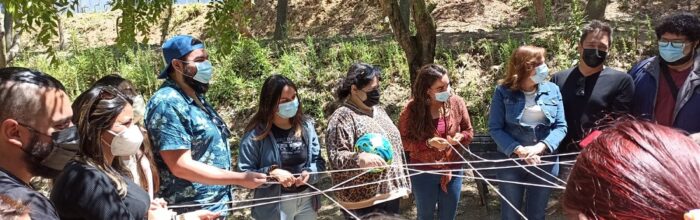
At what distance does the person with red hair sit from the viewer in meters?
0.99

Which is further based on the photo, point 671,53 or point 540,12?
point 540,12

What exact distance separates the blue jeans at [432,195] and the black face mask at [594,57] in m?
1.13

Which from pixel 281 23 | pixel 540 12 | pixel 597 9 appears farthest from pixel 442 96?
pixel 281 23

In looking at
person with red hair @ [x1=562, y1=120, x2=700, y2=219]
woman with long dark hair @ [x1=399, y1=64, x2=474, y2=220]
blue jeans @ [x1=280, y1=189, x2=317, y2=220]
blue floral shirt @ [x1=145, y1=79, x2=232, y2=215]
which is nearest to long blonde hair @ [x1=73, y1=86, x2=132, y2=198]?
blue floral shirt @ [x1=145, y1=79, x2=232, y2=215]

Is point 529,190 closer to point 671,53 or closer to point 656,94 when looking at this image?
point 656,94

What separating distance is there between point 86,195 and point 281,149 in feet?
4.88

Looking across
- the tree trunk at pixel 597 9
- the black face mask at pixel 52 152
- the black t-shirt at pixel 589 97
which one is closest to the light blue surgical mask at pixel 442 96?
the black t-shirt at pixel 589 97

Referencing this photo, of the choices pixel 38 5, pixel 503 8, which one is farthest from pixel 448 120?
pixel 503 8

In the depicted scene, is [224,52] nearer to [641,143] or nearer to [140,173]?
[140,173]

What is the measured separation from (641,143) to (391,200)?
2.61m

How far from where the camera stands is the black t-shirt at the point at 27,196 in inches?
69.1

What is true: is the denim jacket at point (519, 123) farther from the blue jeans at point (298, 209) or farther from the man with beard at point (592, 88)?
the blue jeans at point (298, 209)

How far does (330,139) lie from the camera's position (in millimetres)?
3566

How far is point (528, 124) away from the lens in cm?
379
